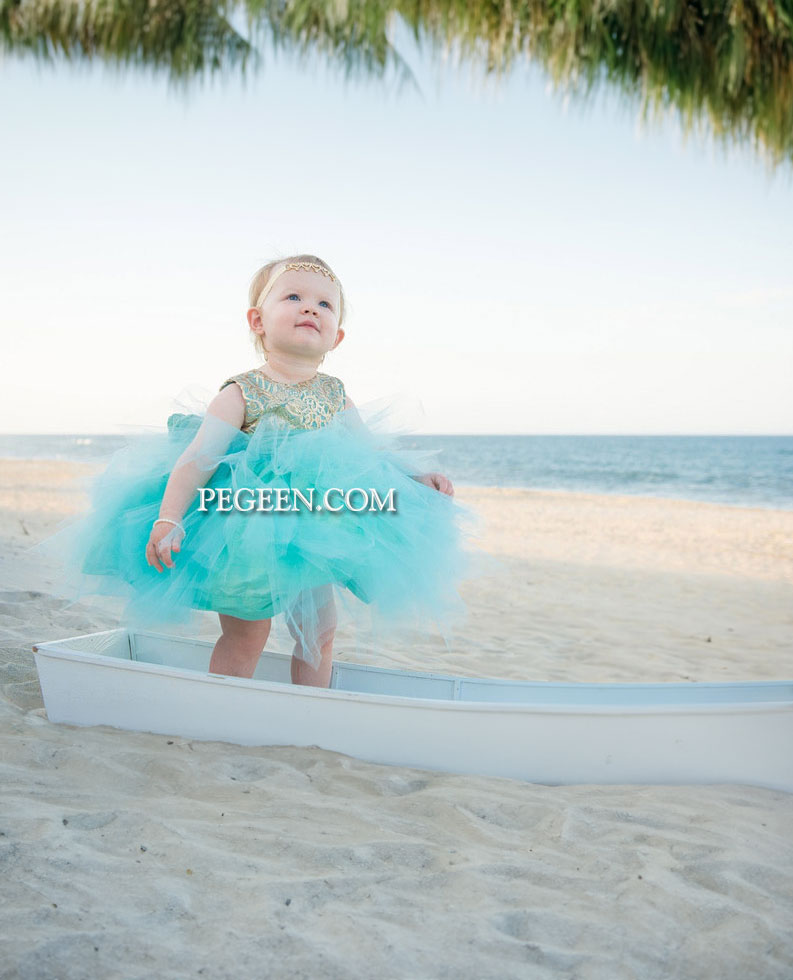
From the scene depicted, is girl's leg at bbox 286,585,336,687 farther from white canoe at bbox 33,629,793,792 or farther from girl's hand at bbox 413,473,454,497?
girl's hand at bbox 413,473,454,497

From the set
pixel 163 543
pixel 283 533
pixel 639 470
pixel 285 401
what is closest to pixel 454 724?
pixel 283 533

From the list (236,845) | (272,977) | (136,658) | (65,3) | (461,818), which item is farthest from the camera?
(65,3)

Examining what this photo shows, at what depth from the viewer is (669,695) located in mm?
2713

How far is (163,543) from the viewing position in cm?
235

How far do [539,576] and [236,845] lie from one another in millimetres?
5517

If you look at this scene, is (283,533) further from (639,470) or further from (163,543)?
(639,470)

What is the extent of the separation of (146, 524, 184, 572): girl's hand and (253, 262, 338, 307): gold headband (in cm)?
88

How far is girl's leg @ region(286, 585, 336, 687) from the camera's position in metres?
2.38

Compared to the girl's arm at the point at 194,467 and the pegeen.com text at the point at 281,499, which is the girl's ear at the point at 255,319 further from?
the pegeen.com text at the point at 281,499

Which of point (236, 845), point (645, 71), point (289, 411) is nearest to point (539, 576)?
point (645, 71)

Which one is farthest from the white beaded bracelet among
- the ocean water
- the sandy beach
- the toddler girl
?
the ocean water

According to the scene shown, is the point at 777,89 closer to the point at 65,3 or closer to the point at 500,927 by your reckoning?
the point at 500,927

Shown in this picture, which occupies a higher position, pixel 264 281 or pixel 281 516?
pixel 264 281

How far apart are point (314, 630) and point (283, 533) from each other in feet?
1.03
